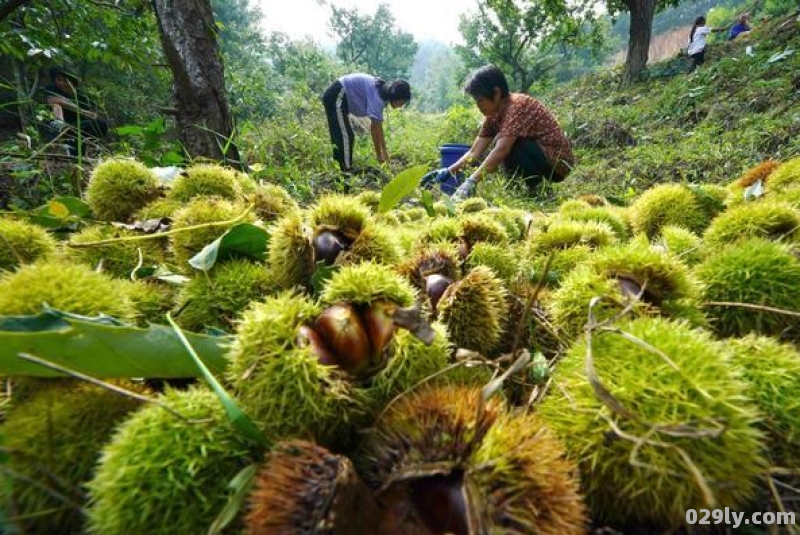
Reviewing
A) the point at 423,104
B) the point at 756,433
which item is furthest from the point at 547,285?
the point at 423,104

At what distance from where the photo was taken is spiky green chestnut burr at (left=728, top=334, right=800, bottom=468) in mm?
513

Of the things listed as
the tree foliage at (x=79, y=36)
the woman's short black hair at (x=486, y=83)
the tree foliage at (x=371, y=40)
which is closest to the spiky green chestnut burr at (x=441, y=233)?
the tree foliage at (x=79, y=36)

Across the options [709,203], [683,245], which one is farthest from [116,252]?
[709,203]

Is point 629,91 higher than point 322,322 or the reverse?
higher

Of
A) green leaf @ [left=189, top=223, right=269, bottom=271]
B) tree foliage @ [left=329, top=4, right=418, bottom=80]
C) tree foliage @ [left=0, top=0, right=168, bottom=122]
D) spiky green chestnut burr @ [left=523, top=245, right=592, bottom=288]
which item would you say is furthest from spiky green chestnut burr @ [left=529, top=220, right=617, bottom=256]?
tree foliage @ [left=329, top=4, right=418, bottom=80]

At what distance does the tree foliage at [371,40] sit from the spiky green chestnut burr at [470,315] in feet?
147

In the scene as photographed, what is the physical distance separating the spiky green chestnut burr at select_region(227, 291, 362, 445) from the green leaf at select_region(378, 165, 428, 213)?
58 cm

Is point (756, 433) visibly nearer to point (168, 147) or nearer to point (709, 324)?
point (709, 324)

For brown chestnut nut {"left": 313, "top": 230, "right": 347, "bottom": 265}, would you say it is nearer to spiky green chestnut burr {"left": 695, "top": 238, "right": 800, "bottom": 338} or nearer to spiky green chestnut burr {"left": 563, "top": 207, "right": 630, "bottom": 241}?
spiky green chestnut burr {"left": 695, "top": 238, "right": 800, "bottom": 338}

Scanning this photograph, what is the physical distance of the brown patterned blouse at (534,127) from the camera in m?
4.14

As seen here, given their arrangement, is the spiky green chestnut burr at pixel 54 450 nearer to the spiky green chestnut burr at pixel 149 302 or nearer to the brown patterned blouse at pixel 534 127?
the spiky green chestnut burr at pixel 149 302

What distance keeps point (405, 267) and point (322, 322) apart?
267 millimetres

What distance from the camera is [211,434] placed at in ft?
1.46

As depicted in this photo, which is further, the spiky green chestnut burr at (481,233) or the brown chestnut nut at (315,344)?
the spiky green chestnut burr at (481,233)
